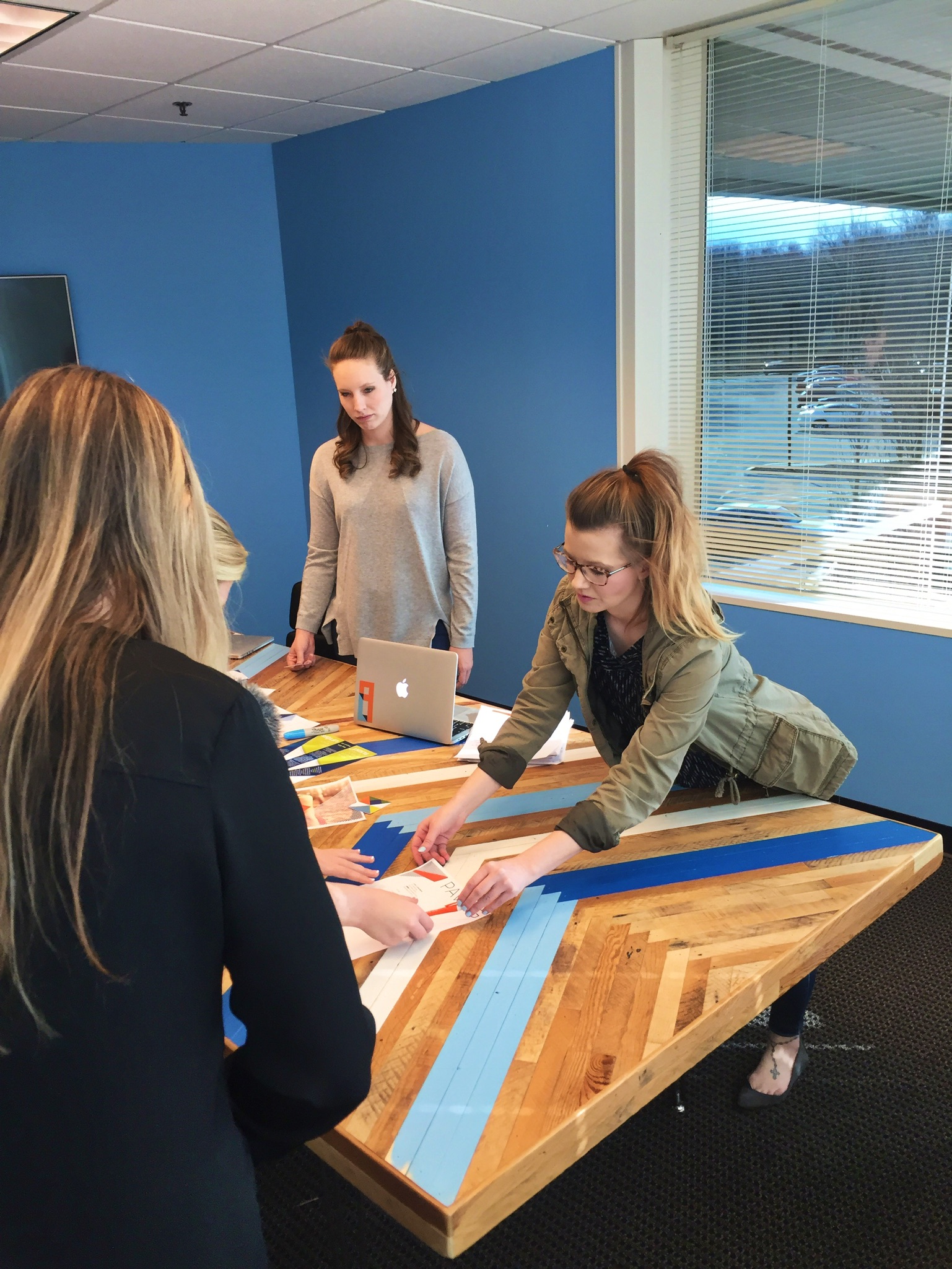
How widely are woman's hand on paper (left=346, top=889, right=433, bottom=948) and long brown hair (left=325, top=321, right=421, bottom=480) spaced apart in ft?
5.14

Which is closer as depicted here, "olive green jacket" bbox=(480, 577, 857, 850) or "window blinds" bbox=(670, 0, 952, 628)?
"olive green jacket" bbox=(480, 577, 857, 850)

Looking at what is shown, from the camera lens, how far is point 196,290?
15.9ft

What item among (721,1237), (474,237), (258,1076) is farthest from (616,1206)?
(474,237)

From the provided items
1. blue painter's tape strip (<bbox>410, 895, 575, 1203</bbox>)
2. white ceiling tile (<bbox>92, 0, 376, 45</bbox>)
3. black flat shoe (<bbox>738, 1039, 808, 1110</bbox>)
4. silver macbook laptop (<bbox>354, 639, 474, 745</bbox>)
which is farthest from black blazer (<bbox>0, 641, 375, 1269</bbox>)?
white ceiling tile (<bbox>92, 0, 376, 45</bbox>)

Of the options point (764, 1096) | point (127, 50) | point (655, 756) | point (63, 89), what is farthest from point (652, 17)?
point (764, 1096)

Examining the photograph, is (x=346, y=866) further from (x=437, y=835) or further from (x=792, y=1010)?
(x=792, y=1010)

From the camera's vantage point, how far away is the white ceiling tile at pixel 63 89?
337 cm

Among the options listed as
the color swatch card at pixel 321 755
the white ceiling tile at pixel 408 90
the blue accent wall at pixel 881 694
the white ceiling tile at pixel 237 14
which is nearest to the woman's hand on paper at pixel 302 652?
the color swatch card at pixel 321 755

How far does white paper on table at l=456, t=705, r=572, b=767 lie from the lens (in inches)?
87.0

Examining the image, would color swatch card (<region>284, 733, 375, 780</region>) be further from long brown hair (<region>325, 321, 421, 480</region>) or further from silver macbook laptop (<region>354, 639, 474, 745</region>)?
long brown hair (<region>325, 321, 421, 480</region>)

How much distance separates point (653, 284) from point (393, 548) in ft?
5.50

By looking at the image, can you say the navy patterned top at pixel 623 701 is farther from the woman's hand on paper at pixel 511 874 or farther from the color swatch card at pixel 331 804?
the color swatch card at pixel 331 804

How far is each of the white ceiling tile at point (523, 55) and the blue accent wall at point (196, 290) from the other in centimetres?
161

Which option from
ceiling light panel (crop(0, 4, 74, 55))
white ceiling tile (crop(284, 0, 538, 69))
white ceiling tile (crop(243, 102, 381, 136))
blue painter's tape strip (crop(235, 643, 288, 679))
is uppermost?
white ceiling tile (crop(243, 102, 381, 136))
